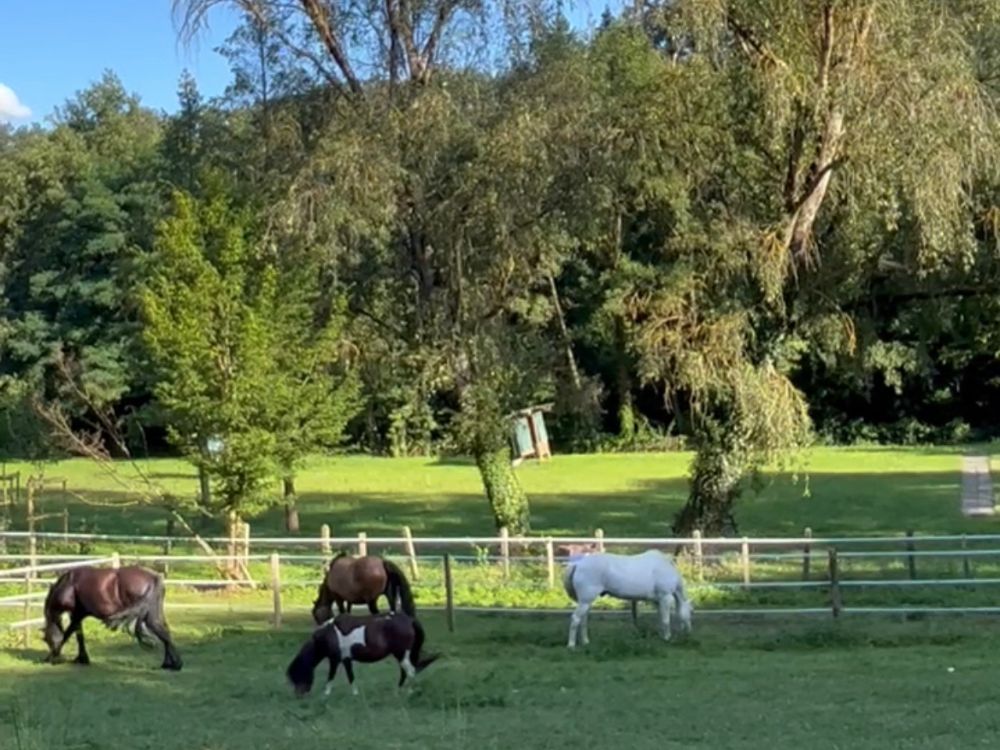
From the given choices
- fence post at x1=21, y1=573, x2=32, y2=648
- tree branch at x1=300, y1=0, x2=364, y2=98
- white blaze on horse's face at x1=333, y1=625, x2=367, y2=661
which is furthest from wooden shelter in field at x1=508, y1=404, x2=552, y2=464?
white blaze on horse's face at x1=333, y1=625, x2=367, y2=661

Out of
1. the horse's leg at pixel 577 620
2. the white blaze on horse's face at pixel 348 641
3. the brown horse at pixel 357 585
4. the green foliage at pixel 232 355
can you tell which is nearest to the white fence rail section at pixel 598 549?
the brown horse at pixel 357 585

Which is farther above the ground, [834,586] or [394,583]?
[394,583]

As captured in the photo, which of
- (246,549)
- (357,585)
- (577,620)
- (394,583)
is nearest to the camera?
(577,620)

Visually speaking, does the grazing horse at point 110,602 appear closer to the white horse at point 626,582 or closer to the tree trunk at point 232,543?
the white horse at point 626,582

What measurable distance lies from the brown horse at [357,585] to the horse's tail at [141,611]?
2.23 m

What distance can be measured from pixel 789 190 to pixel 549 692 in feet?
35.8

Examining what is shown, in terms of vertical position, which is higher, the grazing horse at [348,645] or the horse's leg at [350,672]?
the grazing horse at [348,645]

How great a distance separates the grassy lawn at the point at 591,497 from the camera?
28578 mm

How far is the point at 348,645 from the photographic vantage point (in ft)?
35.7

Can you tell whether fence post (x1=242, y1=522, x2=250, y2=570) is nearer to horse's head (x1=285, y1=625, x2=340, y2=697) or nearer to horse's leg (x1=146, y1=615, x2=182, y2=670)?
horse's leg (x1=146, y1=615, x2=182, y2=670)

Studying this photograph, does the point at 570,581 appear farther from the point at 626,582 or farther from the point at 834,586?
the point at 834,586

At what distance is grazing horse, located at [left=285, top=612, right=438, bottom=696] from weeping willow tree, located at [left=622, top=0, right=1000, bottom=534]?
9.53m

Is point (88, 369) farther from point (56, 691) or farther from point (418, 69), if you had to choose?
point (56, 691)

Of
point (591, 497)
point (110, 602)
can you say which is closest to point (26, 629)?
point (110, 602)
